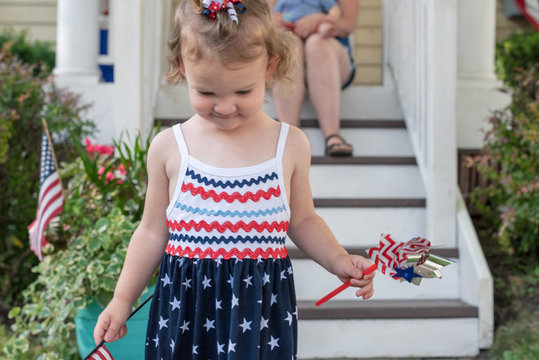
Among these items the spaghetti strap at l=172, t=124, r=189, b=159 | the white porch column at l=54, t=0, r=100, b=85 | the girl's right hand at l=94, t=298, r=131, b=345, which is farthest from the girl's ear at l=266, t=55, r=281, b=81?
the white porch column at l=54, t=0, r=100, b=85

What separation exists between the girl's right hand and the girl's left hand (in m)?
0.50

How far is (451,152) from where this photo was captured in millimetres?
3188

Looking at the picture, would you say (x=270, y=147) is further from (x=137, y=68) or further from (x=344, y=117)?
(x=344, y=117)

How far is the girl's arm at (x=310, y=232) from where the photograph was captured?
4.58ft

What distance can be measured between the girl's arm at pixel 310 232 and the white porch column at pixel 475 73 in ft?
9.51

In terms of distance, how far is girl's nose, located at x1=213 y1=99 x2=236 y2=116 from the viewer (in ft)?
4.25

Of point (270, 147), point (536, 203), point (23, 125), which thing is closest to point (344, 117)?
point (536, 203)

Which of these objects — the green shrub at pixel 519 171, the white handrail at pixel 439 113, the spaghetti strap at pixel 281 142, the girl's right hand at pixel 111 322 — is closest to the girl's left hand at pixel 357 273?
the spaghetti strap at pixel 281 142

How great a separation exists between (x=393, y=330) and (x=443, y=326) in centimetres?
23

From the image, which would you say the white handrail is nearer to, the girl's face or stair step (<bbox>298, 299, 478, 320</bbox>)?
stair step (<bbox>298, 299, 478, 320</bbox>)

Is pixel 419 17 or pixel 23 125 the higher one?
pixel 419 17

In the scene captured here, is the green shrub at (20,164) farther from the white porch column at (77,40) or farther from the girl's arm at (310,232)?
the girl's arm at (310,232)

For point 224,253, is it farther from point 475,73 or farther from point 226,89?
point 475,73

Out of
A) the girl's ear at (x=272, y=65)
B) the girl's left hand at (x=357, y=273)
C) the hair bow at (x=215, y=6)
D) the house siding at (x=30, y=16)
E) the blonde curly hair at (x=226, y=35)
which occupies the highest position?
the house siding at (x=30, y=16)
